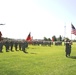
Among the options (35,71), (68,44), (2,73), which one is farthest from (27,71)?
(68,44)

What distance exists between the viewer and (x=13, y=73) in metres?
16.2

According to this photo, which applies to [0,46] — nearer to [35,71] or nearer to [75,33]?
[75,33]

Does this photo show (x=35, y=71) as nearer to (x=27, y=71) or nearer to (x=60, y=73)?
(x=27, y=71)

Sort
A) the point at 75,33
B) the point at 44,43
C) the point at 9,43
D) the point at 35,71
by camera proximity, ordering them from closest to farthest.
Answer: the point at 35,71 < the point at 75,33 < the point at 9,43 < the point at 44,43

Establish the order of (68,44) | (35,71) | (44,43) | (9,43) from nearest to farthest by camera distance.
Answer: (35,71)
(68,44)
(9,43)
(44,43)

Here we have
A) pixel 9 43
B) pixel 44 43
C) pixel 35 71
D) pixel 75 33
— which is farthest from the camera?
pixel 44 43

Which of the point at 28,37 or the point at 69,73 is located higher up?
the point at 28,37

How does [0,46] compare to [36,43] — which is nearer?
[0,46]

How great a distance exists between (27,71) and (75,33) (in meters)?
21.3

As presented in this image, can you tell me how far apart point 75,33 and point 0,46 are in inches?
387

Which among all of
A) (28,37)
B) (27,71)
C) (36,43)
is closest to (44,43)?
(36,43)

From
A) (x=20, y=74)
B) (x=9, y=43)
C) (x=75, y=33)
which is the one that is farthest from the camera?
(x=9, y=43)

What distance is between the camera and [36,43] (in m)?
87.9

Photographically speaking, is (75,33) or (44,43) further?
(44,43)
